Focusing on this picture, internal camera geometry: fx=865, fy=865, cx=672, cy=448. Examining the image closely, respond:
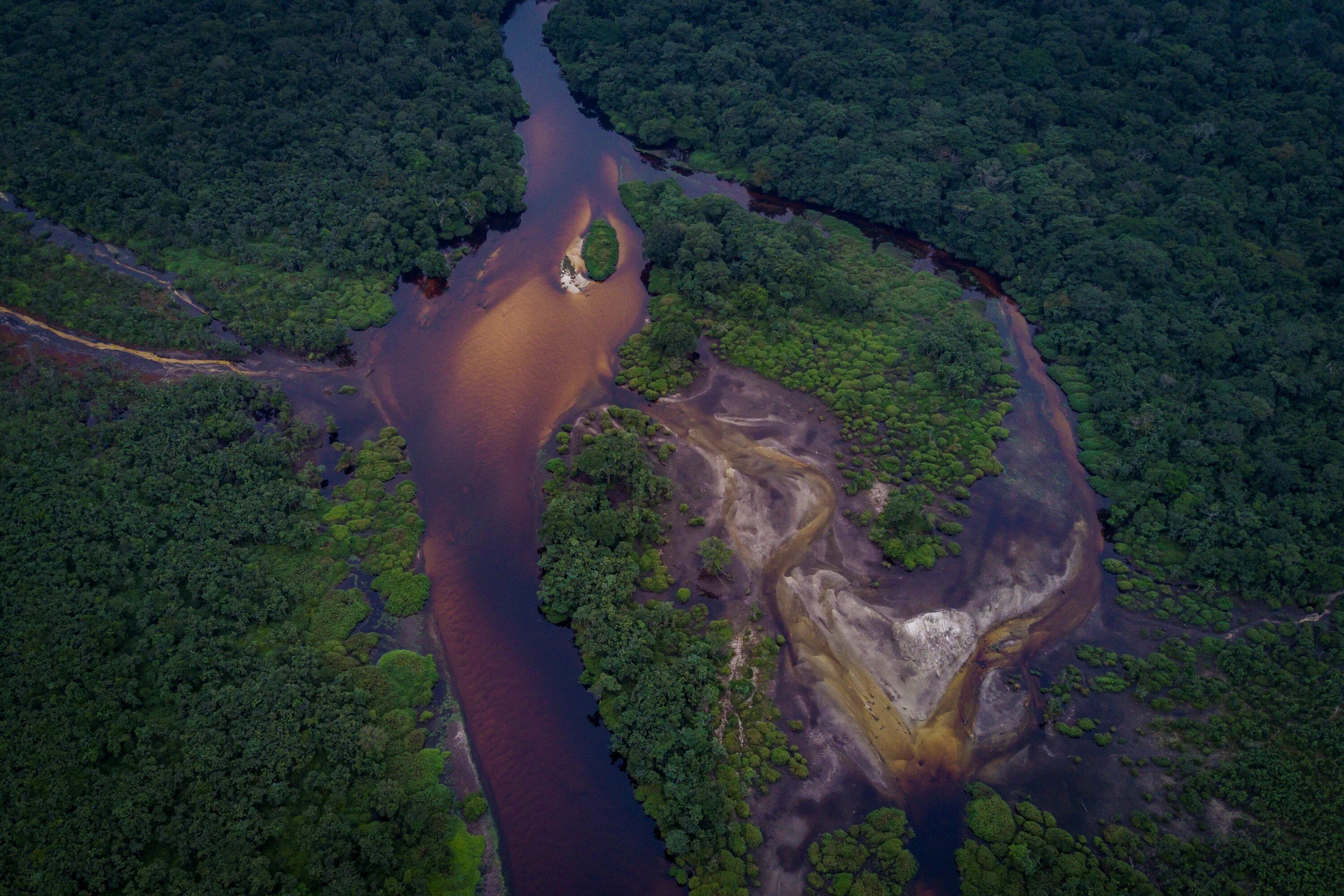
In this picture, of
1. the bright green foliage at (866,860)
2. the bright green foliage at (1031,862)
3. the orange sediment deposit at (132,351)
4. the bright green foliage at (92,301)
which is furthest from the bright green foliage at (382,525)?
the bright green foliage at (1031,862)

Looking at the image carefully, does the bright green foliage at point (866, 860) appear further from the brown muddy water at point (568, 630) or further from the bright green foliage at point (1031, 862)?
the bright green foliage at point (1031, 862)

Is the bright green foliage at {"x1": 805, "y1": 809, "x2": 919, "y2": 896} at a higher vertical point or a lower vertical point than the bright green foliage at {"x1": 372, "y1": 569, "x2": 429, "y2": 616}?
higher

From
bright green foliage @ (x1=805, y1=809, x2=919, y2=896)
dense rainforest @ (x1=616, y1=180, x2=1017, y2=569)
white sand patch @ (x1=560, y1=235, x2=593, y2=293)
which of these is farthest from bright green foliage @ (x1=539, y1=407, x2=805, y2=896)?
white sand patch @ (x1=560, y1=235, x2=593, y2=293)

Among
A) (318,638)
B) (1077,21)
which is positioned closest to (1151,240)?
(1077,21)

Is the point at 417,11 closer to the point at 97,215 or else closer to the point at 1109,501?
the point at 97,215

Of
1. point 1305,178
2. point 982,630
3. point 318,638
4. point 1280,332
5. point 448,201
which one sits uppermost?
point 1305,178

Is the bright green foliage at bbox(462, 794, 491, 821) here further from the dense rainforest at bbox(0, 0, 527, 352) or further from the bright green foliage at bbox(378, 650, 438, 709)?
the dense rainforest at bbox(0, 0, 527, 352)
